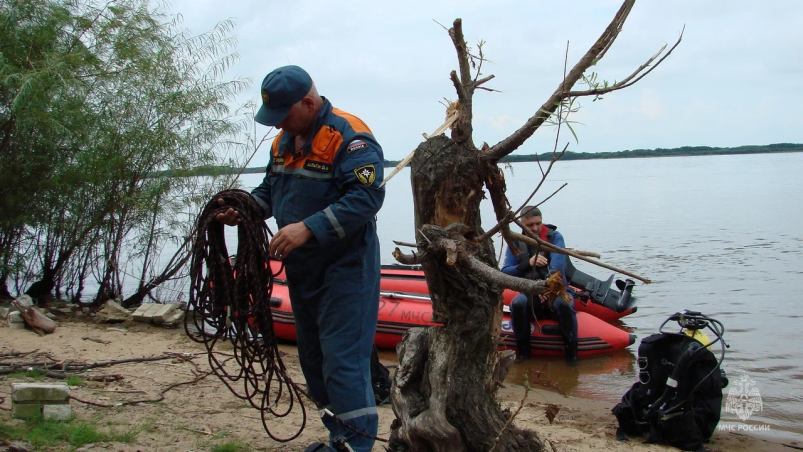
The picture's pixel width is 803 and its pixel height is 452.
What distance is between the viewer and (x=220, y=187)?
29.3 ft

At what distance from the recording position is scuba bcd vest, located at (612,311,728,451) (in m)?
4.28

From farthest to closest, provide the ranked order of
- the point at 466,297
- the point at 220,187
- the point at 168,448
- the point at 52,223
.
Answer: the point at 220,187 → the point at 52,223 → the point at 168,448 → the point at 466,297

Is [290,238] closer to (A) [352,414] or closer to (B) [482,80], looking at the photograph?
(A) [352,414]

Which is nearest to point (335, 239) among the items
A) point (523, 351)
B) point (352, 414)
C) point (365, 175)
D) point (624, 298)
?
point (365, 175)

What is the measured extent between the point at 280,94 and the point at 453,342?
→ 4.38ft

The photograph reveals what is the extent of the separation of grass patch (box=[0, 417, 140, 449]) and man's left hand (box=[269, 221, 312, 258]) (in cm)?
135

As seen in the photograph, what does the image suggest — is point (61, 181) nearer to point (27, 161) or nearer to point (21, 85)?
point (27, 161)

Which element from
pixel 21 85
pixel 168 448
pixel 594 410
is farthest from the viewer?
pixel 21 85

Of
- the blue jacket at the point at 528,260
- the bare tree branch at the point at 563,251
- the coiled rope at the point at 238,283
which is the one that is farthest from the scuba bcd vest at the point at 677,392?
the blue jacket at the point at 528,260

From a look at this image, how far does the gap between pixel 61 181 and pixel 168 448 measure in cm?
521

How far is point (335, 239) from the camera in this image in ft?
9.80

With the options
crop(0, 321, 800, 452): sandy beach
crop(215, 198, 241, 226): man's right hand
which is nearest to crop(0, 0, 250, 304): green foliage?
crop(0, 321, 800, 452): sandy beach

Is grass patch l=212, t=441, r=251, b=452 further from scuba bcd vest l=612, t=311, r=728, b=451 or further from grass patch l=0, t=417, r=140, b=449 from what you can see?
scuba bcd vest l=612, t=311, r=728, b=451

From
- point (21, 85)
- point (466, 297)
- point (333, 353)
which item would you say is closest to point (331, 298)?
point (333, 353)
